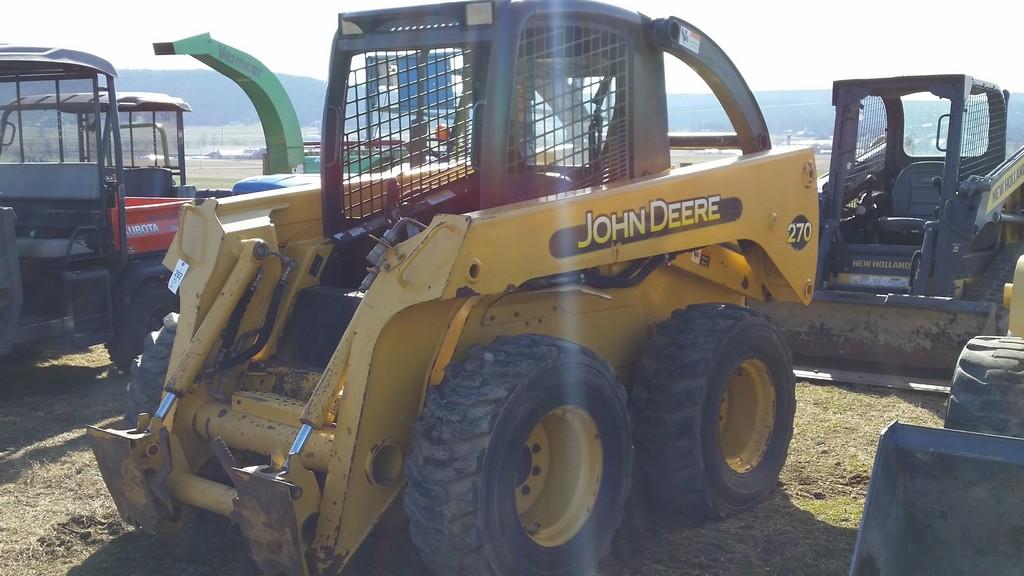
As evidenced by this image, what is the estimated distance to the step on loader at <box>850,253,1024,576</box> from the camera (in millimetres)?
2973

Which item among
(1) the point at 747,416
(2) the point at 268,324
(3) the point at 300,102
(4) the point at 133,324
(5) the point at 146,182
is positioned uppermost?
(3) the point at 300,102

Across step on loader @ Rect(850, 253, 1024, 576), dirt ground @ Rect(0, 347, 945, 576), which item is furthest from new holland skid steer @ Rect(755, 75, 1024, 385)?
step on loader @ Rect(850, 253, 1024, 576)

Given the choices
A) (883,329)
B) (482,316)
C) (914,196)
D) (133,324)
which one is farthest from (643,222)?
(914,196)

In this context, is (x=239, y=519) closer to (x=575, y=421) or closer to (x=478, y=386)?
(x=478, y=386)

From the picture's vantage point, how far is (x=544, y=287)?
441cm

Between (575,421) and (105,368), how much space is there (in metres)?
5.56

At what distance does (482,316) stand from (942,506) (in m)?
1.89

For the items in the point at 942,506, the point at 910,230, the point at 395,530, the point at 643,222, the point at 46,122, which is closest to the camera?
the point at 942,506

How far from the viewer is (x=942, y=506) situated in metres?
3.09

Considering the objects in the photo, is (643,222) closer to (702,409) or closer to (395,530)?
(702,409)

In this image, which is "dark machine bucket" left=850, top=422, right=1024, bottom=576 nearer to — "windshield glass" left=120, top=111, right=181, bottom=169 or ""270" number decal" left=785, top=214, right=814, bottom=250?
""270" number decal" left=785, top=214, right=814, bottom=250

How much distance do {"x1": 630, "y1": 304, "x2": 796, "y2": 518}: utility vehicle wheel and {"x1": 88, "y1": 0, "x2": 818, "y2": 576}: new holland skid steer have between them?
0.01 meters

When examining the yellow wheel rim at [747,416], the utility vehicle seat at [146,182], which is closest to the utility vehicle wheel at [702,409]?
→ the yellow wheel rim at [747,416]

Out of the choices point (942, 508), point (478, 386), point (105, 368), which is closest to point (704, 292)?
point (478, 386)
